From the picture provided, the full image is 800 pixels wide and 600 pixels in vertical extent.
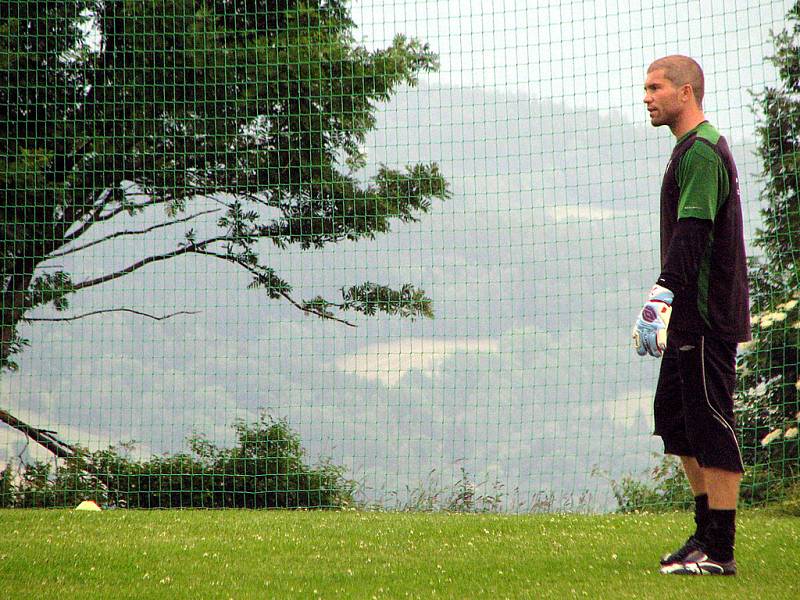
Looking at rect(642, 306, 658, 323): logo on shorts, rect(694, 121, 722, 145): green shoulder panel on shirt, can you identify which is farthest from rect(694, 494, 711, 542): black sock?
rect(694, 121, 722, 145): green shoulder panel on shirt

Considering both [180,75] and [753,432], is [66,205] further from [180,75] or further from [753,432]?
[753,432]

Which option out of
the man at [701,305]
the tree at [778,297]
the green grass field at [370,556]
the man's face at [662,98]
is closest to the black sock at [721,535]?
the man at [701,305]

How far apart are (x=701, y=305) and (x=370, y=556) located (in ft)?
6.35

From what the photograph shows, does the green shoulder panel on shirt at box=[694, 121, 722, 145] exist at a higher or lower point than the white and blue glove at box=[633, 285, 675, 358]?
higher

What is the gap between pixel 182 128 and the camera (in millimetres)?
9836

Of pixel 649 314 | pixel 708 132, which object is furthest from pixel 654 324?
pixel 708 132

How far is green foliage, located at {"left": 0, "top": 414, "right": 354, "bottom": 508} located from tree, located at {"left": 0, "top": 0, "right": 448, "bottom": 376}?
1.54m

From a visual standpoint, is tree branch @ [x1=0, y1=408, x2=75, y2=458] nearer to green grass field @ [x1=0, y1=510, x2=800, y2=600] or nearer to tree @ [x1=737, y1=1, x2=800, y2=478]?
green grass field @ [x1=0, y1=510, x2=800, y2=600]

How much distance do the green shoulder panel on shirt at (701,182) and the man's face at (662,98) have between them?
0.20 meters

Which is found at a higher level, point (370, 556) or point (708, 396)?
point (708, 396)

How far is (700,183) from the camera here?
3645 millimetres

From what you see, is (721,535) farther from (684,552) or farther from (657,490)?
(657,490)

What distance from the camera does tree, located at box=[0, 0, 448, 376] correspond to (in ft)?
31.3

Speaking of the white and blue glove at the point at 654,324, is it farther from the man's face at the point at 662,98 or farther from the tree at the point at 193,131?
the tree at the point at 193,131
